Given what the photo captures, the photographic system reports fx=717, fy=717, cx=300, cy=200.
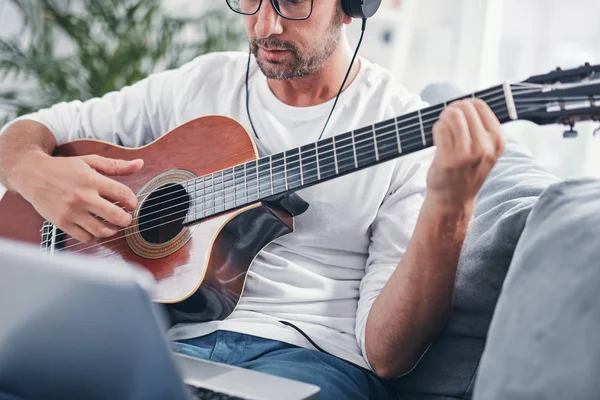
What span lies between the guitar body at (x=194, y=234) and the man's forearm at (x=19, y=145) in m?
0.10

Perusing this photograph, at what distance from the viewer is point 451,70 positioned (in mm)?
3049

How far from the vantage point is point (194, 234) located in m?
1.25

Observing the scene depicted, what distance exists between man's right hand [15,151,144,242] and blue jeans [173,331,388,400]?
26 centimetres

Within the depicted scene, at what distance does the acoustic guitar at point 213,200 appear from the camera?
110cm

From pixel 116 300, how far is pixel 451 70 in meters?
2.66

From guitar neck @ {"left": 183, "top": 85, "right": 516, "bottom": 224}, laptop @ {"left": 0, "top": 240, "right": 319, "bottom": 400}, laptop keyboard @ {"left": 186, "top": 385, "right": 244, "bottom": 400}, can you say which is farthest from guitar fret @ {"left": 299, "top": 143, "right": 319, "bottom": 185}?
laptop @ {"left": 0, "top": 240, "right": 319, "bottom": 400}

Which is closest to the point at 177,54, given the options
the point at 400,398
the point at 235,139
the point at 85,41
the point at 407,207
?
the point at 85,41

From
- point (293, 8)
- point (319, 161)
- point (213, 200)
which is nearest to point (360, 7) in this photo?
point (293, 8)

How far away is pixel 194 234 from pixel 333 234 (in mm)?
247

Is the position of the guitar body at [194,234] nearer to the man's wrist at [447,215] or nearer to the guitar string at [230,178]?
the guitar string at [230,178]

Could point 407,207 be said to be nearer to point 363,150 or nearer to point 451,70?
point 363,150

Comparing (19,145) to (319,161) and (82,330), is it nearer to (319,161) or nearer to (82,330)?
(319,161)

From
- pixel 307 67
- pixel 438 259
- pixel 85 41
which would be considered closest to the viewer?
pixel 438 259

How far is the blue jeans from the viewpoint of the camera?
110 centimetres
